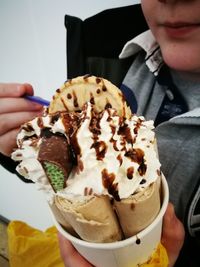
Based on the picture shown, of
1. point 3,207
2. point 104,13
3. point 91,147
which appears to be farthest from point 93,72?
point 3,207

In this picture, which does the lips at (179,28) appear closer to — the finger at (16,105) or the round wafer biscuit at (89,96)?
the round wafer biscuit at (89,96)

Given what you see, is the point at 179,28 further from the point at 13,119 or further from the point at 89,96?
the point at 13,119

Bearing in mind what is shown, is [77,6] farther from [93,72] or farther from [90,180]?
[90,180]

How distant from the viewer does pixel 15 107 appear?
749 mm

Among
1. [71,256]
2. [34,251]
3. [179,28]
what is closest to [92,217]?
[71,256]

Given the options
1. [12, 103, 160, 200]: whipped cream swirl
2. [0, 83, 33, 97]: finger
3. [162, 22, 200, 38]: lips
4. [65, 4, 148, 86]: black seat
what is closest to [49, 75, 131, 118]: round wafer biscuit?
[12, 103, 160, 200]: whipped cream swirl

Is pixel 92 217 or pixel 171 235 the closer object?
pixel 92 217

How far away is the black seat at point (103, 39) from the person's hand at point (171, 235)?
51 centimetres

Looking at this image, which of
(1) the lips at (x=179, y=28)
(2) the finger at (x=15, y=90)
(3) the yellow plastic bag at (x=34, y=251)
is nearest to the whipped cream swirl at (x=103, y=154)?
(2) the finger at (x=15, y=90)

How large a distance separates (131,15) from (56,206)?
0.71 m

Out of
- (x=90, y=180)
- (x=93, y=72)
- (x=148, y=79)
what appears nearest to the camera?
(x=90, y=180)

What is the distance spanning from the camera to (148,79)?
0.97m

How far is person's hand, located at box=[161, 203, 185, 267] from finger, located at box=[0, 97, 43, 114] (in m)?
0.41

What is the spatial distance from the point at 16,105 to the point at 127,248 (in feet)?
1.40
